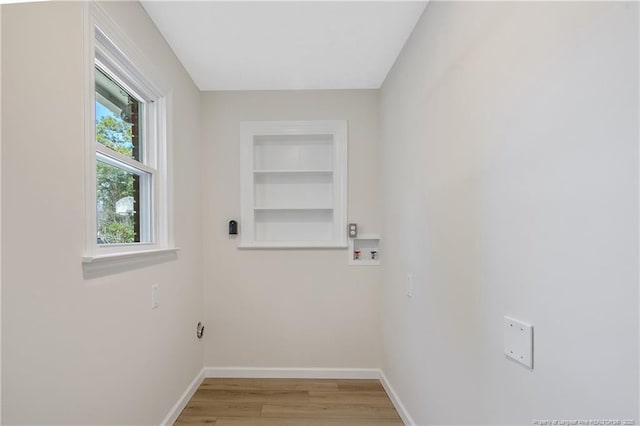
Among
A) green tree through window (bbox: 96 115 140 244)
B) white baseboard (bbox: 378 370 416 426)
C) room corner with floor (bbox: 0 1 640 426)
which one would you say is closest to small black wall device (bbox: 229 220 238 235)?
room corner with floor (bbox: 0 1 640 426)

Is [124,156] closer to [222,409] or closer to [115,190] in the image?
[115,190]

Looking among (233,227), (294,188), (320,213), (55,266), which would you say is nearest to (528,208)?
(55,266)

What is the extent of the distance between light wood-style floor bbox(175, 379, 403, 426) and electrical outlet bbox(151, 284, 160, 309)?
36.3 inches

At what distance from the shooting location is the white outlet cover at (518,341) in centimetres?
90

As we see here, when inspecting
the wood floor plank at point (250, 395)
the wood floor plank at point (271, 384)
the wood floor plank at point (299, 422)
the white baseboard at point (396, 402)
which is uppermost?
the white baseboard at point (396, 402)

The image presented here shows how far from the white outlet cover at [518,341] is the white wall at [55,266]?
1515 mm

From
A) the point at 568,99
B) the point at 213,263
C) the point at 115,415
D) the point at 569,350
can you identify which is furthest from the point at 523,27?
the point at 213,263

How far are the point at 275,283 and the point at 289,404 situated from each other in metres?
0.92

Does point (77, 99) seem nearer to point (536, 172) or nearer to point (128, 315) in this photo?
point (128, 315)

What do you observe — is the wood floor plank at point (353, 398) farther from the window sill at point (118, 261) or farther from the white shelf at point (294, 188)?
the window sill at point (118, 261)

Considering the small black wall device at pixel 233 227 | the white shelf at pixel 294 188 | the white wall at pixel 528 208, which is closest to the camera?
the white wall at pixel 528 208

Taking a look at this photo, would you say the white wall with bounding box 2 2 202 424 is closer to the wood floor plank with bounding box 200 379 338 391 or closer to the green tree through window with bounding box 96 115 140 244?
the green tree through window with bounding box 96 115 140 244

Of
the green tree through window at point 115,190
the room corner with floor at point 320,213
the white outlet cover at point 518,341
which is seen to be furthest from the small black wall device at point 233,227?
the white outlet cover at point 518,341

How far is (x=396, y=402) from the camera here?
219 centimetres
